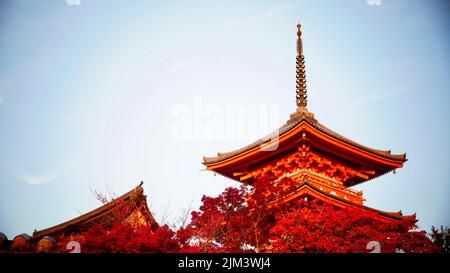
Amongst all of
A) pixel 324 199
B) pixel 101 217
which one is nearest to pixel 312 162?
pixel 324 199

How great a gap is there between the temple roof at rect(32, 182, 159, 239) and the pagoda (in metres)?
5.33

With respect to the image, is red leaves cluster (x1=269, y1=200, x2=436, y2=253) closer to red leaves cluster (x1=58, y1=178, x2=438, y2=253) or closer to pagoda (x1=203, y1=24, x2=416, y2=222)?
red leaves cluster (x1=58, y1=178, x2=438, y2=253)

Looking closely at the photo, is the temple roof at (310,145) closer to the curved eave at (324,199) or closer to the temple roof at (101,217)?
the curved eave at (324,199)

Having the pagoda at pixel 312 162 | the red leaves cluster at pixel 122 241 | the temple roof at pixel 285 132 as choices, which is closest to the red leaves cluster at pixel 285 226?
the pagoda at pixel 312 162

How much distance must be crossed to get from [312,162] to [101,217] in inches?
378

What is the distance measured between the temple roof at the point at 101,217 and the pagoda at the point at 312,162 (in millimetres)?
5329

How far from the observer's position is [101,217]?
592 inches

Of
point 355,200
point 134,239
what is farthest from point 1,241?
point 355,200

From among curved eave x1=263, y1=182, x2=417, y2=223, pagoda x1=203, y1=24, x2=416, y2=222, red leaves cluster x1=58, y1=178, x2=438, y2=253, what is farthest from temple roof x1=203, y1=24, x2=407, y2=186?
curved eave x1=263, y1=182, x2=417, y2=223

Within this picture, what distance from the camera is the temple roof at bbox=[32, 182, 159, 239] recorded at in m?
13.9

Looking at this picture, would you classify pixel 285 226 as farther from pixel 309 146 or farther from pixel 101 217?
pixel 101 217

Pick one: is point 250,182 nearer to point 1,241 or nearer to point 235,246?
point 235,246

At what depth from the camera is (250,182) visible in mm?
22641

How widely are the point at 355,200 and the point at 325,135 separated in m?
3.35
